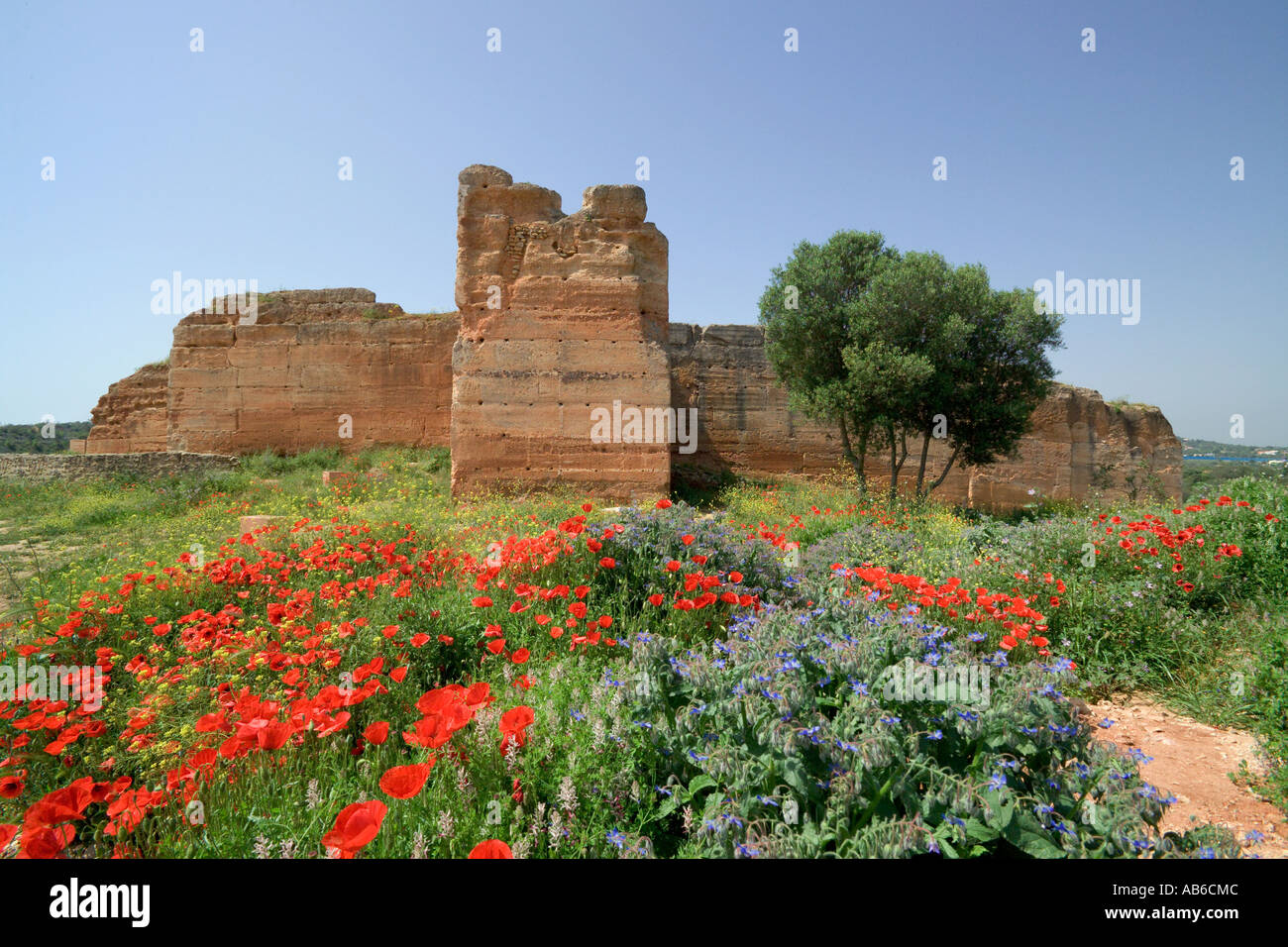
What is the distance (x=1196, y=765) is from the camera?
2.98 m

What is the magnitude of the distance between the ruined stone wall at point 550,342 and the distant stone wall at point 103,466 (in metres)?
6.59

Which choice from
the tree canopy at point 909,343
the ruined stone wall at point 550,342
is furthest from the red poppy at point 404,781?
the tree canopy at point 909,343

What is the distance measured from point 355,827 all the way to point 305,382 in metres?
14.1

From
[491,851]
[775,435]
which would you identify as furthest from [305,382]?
[491,851]

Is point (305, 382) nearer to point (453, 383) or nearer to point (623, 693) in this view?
point (453, 383)

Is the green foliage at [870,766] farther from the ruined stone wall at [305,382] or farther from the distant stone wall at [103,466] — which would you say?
the distant stone wall at [103,466]

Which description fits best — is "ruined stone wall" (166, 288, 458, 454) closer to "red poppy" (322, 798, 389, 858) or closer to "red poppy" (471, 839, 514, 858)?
"red poppy" (322, 798, 389, 858)

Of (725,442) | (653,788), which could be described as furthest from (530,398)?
(653,788)

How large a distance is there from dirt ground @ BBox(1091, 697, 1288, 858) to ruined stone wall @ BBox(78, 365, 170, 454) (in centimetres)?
1816

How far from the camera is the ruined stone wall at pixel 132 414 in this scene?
14195 mm

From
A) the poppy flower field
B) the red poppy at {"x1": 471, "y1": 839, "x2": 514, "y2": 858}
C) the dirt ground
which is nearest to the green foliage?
the poppy flower field

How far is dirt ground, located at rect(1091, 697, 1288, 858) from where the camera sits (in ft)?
8.30

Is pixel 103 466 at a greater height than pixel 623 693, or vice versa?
pixel 103 466
